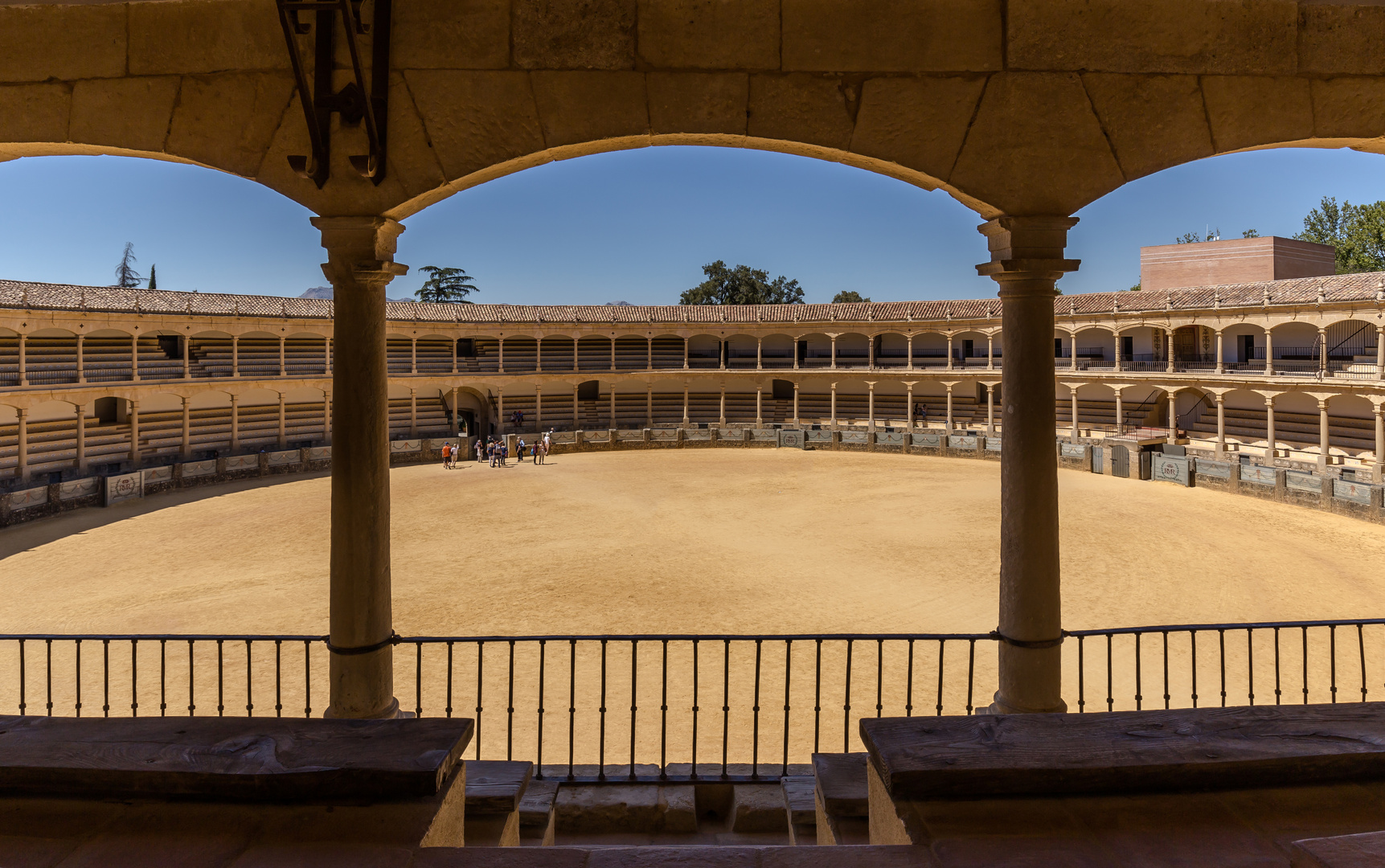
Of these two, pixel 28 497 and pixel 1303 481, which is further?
pixel 1303 481

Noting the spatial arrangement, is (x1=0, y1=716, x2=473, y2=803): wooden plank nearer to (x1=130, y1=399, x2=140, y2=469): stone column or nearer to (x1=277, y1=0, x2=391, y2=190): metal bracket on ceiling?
(x1=277, y1=0, x2=391, y2=190): metal bracket on ceiling

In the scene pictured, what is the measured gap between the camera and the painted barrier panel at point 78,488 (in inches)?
696

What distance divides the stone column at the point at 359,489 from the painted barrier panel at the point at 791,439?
26945 mm

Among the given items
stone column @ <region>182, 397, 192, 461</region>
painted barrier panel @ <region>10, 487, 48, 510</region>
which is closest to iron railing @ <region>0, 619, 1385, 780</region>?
painted barrier panel @ <region>10, 487, 48, 510</region>

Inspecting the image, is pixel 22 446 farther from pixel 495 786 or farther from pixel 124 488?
pixel 495 786

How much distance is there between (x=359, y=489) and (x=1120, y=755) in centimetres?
350

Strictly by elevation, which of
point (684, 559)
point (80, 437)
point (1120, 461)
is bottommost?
point (684, 559)

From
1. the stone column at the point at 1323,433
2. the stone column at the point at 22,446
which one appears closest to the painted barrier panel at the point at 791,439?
the stone column at the point at 1323,433

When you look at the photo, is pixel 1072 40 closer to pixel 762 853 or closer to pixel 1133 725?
pixel 1133 725

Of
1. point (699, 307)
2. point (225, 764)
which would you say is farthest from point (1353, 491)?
point (699, 307)

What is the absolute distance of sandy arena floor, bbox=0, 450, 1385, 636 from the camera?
10.3 m

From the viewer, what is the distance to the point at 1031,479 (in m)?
3.84

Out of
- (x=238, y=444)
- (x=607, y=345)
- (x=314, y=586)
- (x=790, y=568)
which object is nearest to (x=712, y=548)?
(x=790, y=568)

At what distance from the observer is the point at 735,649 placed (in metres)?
9.16
